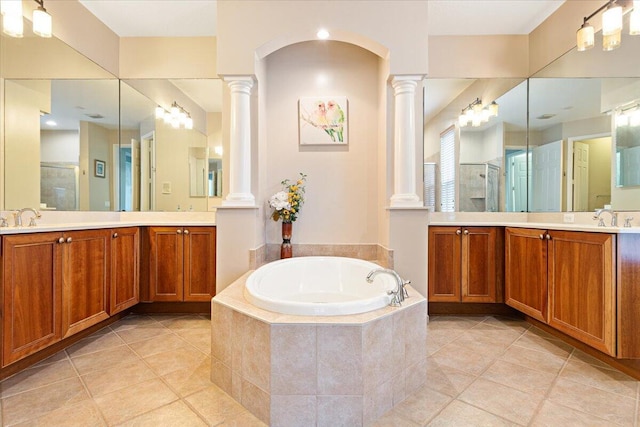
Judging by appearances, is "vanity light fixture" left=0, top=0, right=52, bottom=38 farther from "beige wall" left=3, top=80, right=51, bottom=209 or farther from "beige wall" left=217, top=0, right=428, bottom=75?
"beige wall" left=217, top=0, right=428, bottom=75

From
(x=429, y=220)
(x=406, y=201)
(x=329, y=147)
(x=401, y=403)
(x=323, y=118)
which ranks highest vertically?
(x=323, y=118)

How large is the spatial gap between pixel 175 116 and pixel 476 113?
305 cm

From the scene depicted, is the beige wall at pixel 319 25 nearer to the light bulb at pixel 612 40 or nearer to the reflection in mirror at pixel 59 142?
the light bulb at pixel 612 40

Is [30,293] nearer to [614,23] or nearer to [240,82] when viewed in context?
[240,82]

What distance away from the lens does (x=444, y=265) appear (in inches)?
106

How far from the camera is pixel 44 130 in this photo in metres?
2.28

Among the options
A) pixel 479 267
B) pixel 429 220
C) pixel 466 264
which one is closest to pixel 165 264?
pixel 429 220

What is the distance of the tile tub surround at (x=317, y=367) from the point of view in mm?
1326

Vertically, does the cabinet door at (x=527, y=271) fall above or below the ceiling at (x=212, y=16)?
below

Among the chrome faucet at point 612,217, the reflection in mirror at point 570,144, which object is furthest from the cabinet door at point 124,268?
the reflection in mirror at point 570,144

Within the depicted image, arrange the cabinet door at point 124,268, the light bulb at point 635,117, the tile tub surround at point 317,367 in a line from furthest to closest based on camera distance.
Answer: the cabinet door at point 124,268 → the light bulb at point 635,117 → the tile tub surround at point 317,367

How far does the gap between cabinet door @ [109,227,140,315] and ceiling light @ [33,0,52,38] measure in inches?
56.4

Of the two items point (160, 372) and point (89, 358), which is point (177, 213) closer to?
point (89, 358)

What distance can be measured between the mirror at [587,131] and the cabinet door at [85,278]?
12.3 feet
